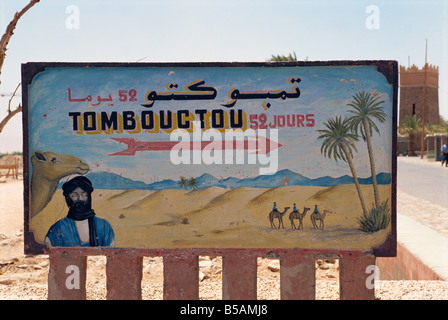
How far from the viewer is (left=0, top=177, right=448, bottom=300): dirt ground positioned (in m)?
4.91

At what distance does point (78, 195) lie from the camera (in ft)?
13.4

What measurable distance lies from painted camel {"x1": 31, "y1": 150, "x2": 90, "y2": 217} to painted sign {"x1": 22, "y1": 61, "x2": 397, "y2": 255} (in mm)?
12

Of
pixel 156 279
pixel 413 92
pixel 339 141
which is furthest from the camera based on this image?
pixel 413 92

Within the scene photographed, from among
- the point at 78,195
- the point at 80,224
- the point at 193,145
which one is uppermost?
the point at 193,145

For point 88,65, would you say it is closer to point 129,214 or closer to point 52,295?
point 129,214

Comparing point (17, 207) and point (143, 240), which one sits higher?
point (143, 240)

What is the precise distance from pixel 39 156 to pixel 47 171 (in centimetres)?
17

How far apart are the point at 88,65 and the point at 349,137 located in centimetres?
265

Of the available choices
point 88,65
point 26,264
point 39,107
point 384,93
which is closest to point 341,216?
point 384,93

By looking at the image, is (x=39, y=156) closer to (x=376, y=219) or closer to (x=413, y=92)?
(x=376, y=219)

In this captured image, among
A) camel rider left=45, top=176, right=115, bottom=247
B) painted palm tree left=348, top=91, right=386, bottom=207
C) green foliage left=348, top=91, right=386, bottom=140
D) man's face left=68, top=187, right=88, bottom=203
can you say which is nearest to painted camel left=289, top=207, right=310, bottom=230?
painted palm tree left=348, top=91, right=386, bottom=207

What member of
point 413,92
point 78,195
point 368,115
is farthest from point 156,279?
point 413,92

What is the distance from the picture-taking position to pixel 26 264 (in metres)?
7.71

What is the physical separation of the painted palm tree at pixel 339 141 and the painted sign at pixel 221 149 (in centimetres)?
1
